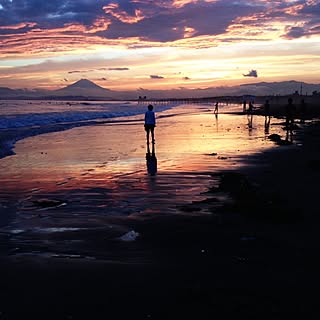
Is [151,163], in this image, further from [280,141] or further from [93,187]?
[280,141]

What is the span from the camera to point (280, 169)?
575 inches

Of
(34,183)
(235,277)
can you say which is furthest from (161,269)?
(34,183)

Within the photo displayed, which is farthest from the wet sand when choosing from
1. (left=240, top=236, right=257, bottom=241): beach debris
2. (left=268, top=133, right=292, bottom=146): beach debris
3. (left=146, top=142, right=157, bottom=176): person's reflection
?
(left=268, top=133, right=292, bottom=146): beach debris

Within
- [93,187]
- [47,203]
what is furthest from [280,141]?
[47,203]

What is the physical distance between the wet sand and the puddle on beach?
43 mm

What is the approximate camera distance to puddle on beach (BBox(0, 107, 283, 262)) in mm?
7730

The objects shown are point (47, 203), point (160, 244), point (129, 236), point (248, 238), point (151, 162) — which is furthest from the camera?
point (151, 162)

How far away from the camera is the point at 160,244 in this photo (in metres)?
6.81

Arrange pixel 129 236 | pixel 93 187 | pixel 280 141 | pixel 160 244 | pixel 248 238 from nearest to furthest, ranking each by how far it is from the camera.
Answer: pixel 160 244 → pixel 248 238 → pixel 129 236 → pixel 93 187 → pixel 280 141

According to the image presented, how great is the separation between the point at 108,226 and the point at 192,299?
3334 mm

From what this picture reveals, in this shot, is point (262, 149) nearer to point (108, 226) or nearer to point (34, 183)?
point (34, 183)

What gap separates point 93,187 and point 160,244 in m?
5.39

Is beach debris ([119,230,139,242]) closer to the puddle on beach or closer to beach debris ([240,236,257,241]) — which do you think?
the puddle on beach

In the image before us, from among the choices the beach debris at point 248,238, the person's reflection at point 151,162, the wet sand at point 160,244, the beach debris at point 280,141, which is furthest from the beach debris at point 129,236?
the beach debris at point 280,141
